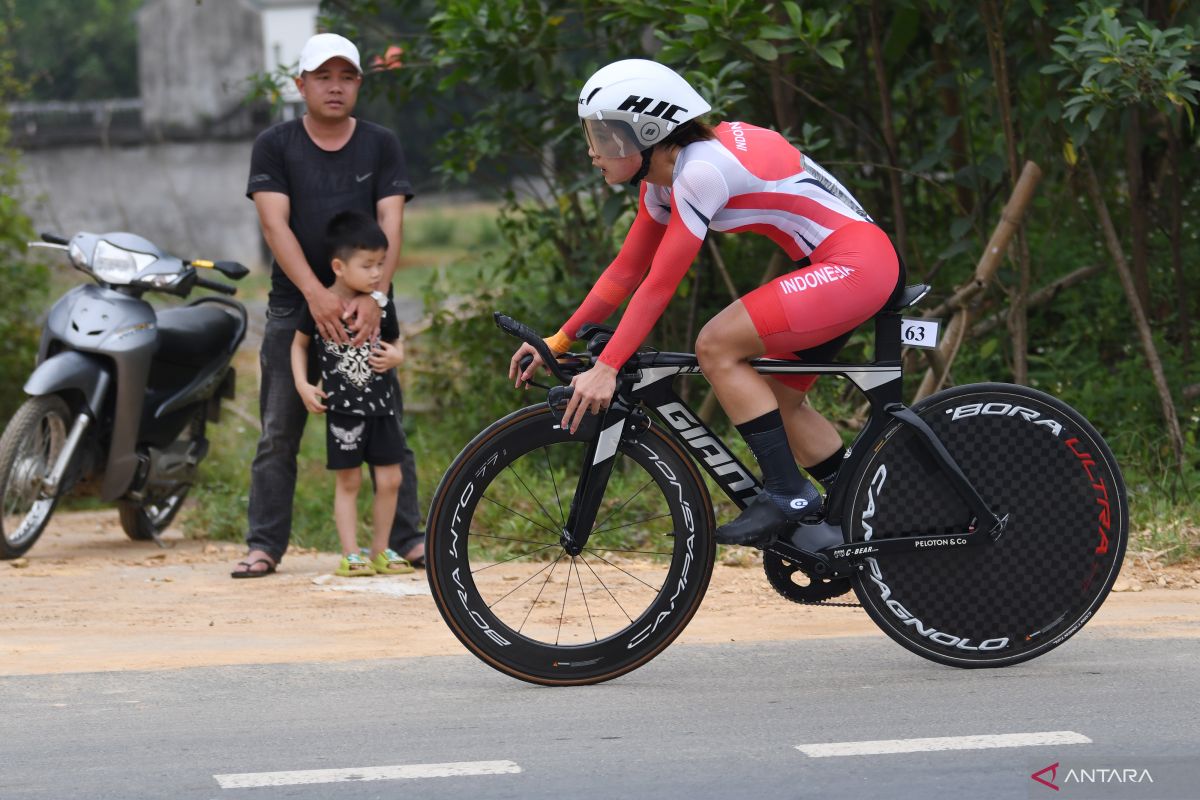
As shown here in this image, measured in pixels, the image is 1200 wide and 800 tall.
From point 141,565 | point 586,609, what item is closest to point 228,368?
point 141,565

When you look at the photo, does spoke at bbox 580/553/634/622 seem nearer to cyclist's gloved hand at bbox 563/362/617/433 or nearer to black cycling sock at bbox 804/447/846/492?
black cycling sock at bbox 804/447/846/492

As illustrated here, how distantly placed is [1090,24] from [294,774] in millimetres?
4893

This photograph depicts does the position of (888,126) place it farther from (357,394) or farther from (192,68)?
(192,68)

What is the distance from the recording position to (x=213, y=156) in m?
24.2

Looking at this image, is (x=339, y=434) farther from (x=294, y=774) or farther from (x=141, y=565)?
(x=294, y=774)

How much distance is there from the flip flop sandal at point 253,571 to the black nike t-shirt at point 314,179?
1101 millimetres

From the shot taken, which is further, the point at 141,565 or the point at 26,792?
the point at 141,565

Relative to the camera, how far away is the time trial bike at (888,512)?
16.4 ft

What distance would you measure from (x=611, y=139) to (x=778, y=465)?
3.46ft

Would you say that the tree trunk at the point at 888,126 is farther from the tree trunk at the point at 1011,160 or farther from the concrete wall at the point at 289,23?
the concrete wall at the point at 289,23

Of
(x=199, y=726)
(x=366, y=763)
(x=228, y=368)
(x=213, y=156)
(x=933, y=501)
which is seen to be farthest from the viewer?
(x=213, y=156)

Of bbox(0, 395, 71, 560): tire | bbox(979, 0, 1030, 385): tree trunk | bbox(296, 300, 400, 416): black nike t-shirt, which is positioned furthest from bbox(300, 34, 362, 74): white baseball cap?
bbox(979, 0, 1030, 385): tree trunk

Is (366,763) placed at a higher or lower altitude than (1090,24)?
lower

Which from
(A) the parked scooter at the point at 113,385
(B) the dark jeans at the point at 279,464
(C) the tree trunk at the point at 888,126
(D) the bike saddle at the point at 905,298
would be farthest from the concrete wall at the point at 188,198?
(D) the bike saddle at the point at 905,298
